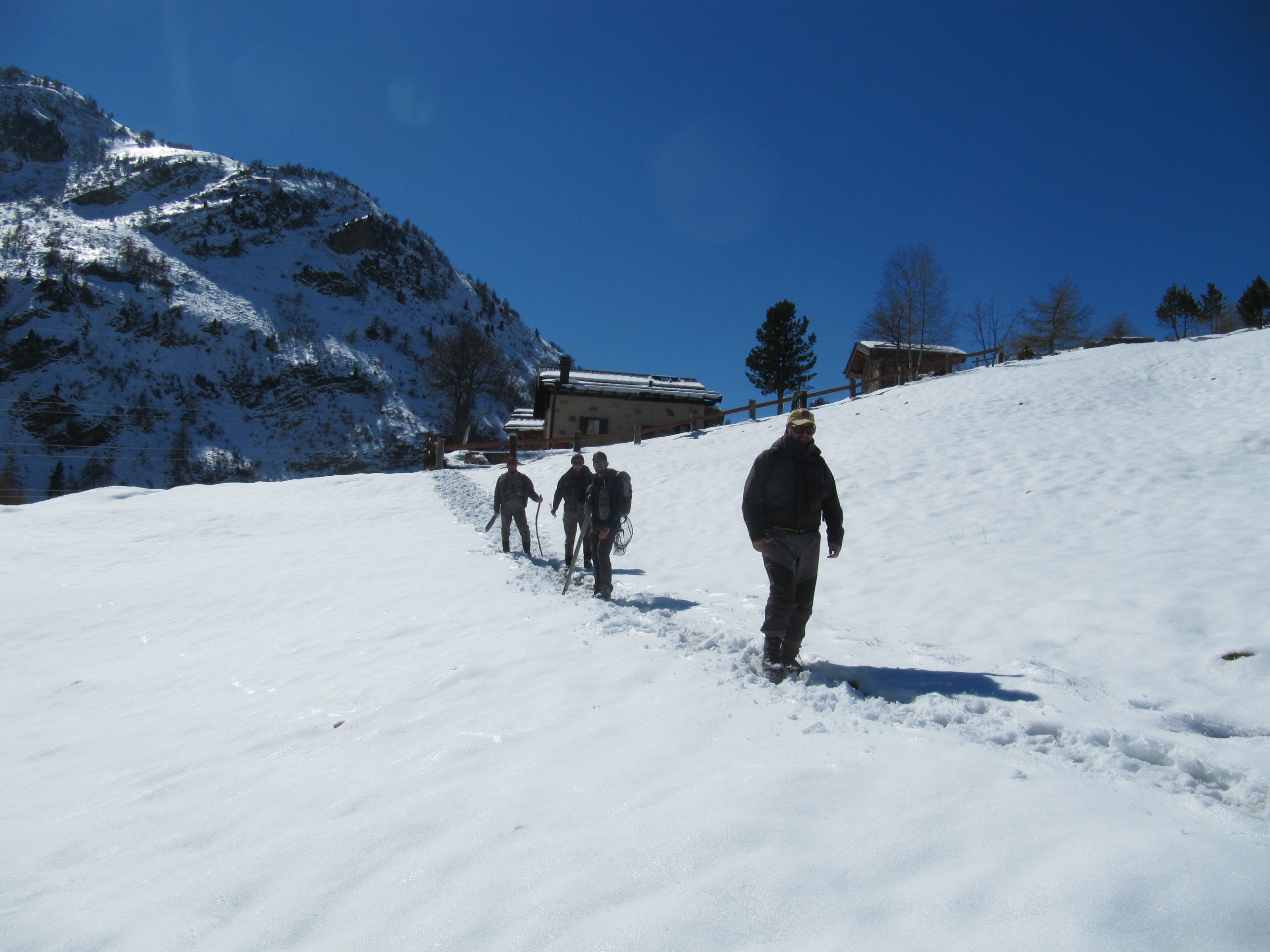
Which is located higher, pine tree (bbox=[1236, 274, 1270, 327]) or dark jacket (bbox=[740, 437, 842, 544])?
pine tree (bbox=[1236, 274, 1270, 327])

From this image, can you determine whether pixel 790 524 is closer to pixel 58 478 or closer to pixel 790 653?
pixel 790 653

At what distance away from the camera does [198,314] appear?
116938mm

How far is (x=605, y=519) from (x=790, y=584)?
12.6ft

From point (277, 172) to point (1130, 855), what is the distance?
208717 mm

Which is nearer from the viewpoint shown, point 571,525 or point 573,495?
point 573,495

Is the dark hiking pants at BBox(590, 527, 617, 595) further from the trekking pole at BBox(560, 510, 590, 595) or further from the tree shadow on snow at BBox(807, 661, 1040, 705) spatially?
the tree shadow on snow at BBox(807, 661, 1040, 705)

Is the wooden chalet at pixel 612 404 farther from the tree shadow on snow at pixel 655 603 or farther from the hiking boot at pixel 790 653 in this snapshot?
A: the hiking boot at pixel 790 653

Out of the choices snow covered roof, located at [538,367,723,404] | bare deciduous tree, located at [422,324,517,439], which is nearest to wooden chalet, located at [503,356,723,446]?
snow covered roof, located at [538,367,723,404]

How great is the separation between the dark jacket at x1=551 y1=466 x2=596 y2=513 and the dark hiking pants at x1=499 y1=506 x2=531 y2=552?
98.7 inches

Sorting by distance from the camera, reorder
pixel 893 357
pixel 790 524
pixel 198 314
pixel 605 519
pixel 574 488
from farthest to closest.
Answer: pixel 198 314
pixel 893 357
pixel 574 488
pixel 605 519
pixel 790 524

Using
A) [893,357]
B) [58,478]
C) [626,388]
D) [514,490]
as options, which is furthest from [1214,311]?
[58,478]

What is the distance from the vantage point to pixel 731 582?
948 cm

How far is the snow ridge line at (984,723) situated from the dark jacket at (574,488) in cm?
365

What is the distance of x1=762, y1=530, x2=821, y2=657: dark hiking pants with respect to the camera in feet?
15.6
